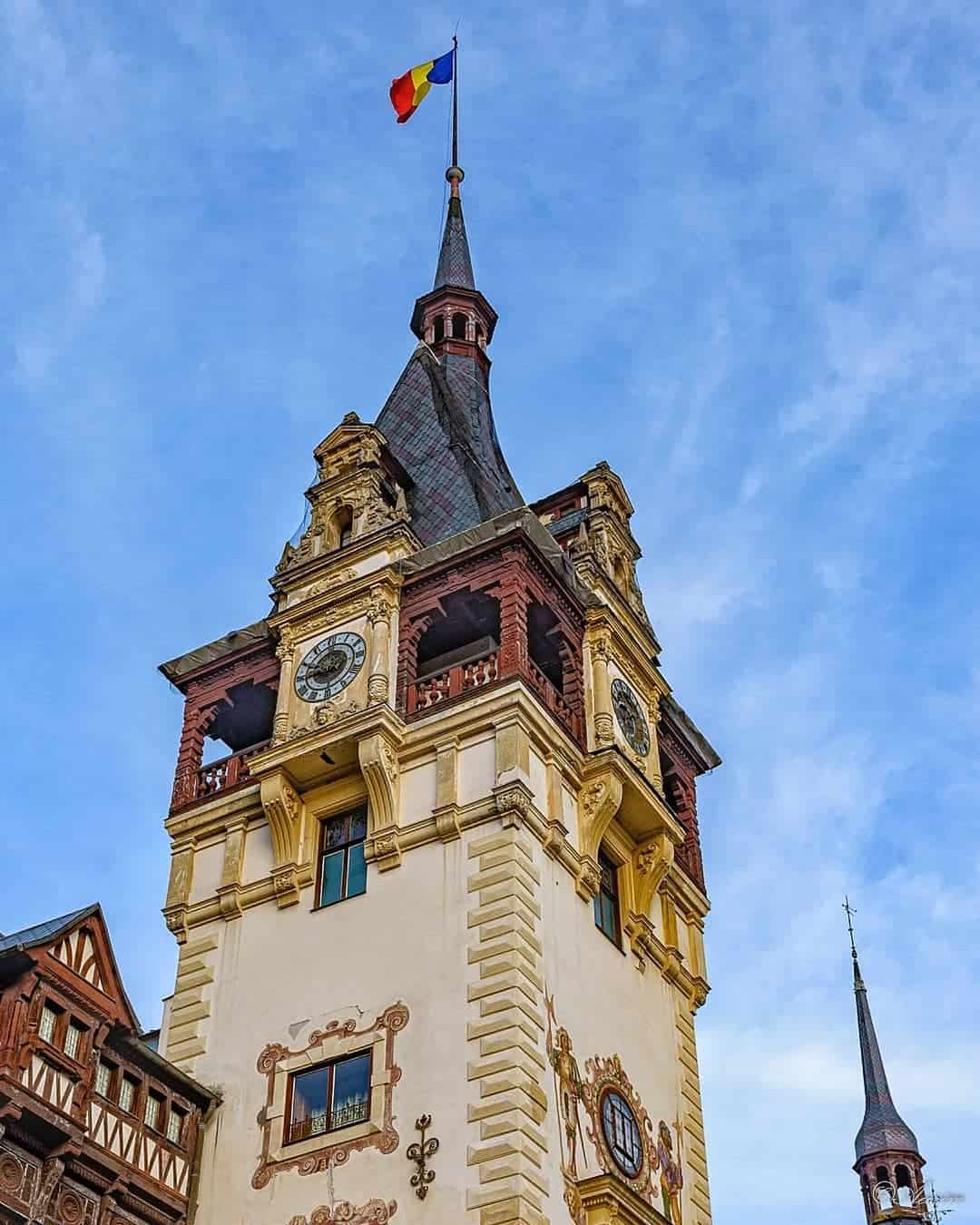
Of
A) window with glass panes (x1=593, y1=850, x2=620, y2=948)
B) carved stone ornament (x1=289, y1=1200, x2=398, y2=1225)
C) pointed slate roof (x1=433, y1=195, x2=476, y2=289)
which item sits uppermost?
pointed slate roof (x1=433, y1=195, x2=476, y2=289)

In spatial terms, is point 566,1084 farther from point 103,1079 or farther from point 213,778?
point 213,778

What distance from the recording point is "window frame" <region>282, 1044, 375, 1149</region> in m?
28.1

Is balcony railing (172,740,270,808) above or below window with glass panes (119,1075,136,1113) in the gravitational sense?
above

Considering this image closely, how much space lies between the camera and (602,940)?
3189 cm

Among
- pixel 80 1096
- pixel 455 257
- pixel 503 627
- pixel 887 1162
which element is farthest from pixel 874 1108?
pixel 80 1096

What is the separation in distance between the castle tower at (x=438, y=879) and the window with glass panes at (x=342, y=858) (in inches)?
2.2

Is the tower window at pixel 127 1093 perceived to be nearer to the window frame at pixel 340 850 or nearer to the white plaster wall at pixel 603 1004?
the window frame at pixel 340 850

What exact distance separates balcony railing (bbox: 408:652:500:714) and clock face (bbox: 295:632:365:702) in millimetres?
1375

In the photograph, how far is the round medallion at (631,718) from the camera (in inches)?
1368

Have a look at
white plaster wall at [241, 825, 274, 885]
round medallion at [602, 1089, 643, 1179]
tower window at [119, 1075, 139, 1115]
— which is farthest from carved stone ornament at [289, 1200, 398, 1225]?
white plaster wall at [241, 825, 274, 885]

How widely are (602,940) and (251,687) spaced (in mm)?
8931

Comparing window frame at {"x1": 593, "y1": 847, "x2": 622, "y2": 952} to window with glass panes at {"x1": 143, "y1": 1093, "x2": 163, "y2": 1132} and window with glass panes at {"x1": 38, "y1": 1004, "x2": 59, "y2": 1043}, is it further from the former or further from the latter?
window with glass panes at {"x1": 38, "y1": 1004, "x2": 59, "y2": 1043}

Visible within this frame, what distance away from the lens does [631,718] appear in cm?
3522

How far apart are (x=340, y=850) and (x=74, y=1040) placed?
6966 mm
